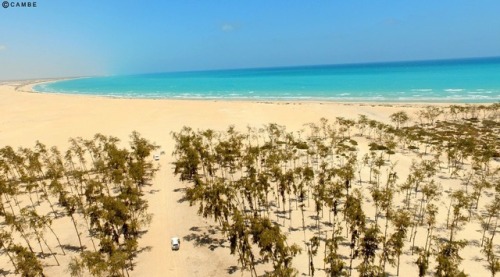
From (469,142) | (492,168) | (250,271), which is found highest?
(469,142)

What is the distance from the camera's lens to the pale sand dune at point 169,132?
2867cm

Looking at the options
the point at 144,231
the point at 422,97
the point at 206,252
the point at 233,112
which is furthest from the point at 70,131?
the point at 422,97

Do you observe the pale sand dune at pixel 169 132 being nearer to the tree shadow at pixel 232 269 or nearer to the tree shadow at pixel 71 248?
the tree shadow at pixel 232 269

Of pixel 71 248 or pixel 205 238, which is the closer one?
pixel 71 248

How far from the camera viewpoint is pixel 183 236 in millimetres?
32938

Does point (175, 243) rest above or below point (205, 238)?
above

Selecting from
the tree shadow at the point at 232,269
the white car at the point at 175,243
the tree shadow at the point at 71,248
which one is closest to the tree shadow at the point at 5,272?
the tree shadow at the point at 71,248

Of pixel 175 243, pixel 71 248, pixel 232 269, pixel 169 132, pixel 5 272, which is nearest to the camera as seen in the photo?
pixel 232 269

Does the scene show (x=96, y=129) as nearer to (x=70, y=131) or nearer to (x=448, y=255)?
(x=70, y=131)

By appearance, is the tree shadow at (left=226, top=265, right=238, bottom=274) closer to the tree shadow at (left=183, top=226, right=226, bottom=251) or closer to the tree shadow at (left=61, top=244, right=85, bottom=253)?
the tree shadow at (left=183, top=226, right=226, bottom=251)

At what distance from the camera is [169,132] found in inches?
2904

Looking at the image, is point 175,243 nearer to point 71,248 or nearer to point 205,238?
point 205,238

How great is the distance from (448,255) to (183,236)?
22324 mm

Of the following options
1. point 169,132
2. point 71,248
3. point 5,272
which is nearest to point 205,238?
point 71,248
